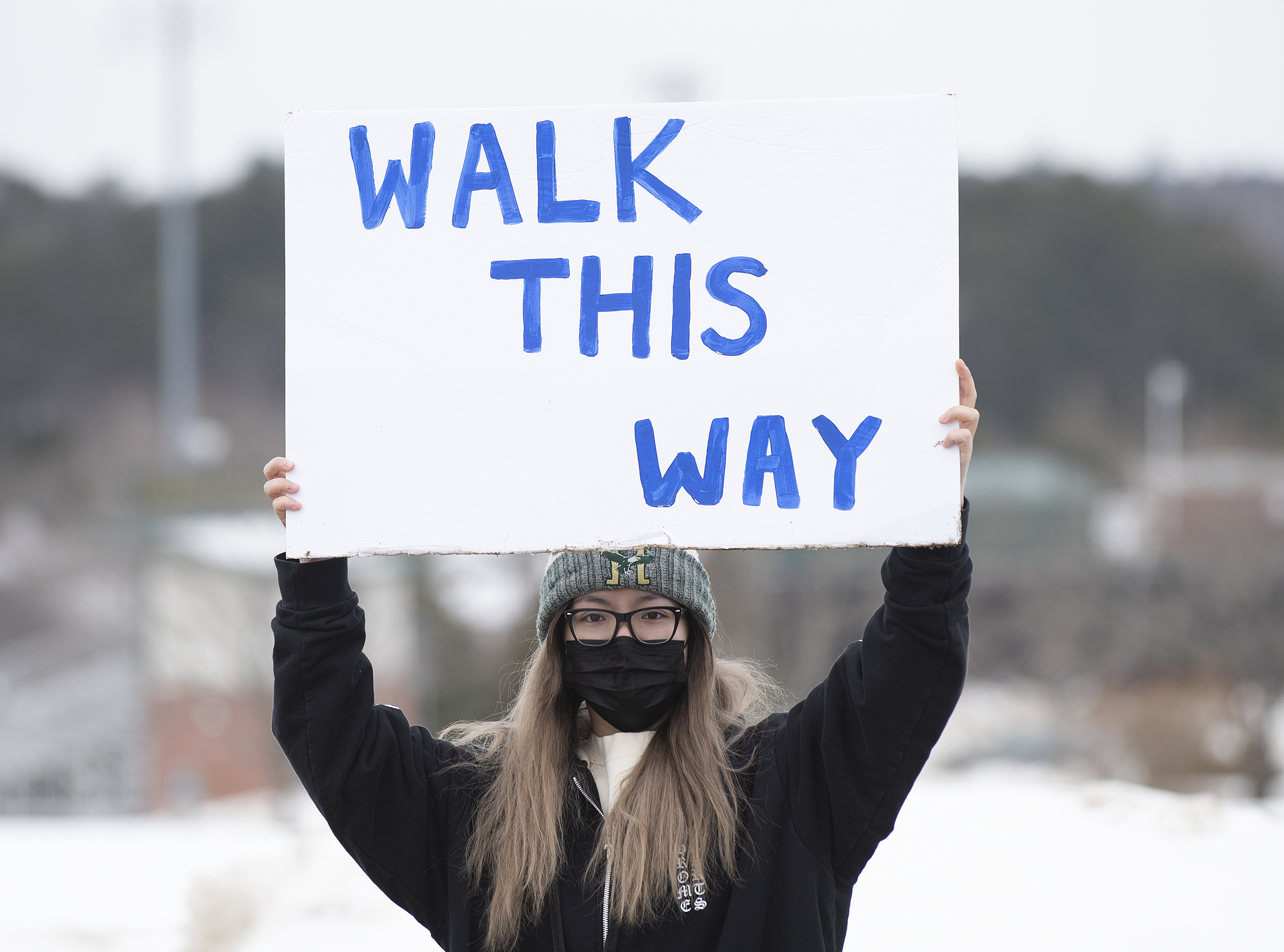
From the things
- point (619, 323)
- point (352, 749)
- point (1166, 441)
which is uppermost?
point (1166, 441)

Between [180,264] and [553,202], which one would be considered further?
[180,264]

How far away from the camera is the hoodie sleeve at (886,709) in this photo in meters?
2.04

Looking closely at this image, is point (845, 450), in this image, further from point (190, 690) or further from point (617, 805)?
point (190, 690)

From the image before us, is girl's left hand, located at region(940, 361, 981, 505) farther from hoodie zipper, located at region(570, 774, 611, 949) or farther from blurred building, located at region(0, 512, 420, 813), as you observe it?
blurred building, located at region(0, 512, 420, 813)

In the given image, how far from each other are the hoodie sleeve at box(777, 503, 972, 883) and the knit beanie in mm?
273

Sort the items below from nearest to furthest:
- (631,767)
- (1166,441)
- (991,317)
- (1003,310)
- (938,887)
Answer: (631,767)
(938,887)
(1166,441)
(991,317)
(1003,310)

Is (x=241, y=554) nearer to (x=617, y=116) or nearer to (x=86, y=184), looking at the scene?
(x=617, y=116)

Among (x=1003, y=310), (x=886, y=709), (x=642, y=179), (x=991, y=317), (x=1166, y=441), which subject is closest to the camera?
(x=886, y=709)

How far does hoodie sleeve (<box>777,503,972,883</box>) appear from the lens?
204 cm

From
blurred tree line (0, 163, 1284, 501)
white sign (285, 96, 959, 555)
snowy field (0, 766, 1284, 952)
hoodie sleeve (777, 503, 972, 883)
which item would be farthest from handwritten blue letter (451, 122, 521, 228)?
blurred tree line (0, 163, 1284, 501)

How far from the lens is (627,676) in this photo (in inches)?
87.4

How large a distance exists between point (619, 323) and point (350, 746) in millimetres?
816

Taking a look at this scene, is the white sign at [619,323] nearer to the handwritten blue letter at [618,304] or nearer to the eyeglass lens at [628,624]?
the handwritten blue letter at [618,304]

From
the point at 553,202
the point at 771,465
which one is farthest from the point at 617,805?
the point at 553,202
